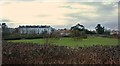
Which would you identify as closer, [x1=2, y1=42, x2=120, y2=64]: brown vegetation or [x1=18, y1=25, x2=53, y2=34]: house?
[x1=2, y1=42, x2=120, y2=64]: brown vegetation

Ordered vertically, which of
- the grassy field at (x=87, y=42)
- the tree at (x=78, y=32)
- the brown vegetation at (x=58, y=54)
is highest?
the tree at (x=78, y=32)

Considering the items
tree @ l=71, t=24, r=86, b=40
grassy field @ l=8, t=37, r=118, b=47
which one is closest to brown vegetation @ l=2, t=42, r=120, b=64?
grassy field @ l=8, t=37, r=118, b=47

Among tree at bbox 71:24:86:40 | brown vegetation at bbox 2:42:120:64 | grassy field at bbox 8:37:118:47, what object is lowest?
brown vegetation at bbox 2:42:120:64

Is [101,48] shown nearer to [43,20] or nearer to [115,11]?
[115,11]

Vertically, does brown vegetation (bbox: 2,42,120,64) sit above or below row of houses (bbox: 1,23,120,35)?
below

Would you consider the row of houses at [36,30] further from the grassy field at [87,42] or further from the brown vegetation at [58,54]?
the brown vegetation at [58,54]

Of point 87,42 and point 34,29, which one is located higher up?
point 34,29

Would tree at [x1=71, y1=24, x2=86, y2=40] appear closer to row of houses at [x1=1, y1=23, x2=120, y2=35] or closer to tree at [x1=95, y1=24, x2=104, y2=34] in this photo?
row of houses at [x1=1, y1=23, x2=120, y2=35]

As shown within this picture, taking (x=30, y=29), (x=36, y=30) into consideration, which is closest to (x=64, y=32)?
(x=36, y=30)

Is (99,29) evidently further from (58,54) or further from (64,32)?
(58,54)

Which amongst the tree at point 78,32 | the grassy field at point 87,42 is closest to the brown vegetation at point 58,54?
the grassy field at point 87,42

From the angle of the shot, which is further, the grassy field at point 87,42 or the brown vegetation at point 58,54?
the grassy field at point 87,42

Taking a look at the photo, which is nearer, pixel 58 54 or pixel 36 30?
pixel 58 54

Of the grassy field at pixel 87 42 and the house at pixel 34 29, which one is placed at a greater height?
the house at pixel 34 29
